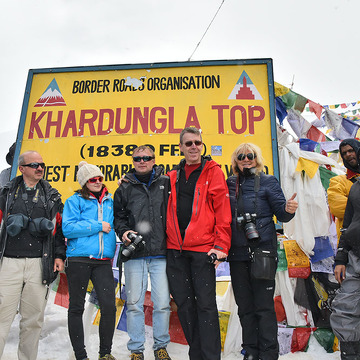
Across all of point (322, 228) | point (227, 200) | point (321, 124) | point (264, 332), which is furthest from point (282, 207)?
point (321, 124)

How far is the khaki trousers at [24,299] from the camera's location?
2773 mm

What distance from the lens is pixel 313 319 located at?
3.77 meters

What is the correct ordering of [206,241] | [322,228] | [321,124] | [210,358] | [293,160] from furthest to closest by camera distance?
1. [321,124]
2. [293,160]
3. [322,228]
4. [206,241]
5. [210,358]

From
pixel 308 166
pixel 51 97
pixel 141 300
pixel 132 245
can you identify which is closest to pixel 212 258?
pixel 132 245

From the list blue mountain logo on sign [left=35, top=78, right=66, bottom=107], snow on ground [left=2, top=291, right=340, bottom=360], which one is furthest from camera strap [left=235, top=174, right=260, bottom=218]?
blue mountain logo on sign [left=35, top=78, right=66, bottom=107]

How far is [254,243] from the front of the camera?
2.56 metres

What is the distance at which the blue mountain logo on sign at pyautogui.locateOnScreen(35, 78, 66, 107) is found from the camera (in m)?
4.75

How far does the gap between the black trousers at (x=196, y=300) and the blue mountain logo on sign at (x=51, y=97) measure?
10.3 feet

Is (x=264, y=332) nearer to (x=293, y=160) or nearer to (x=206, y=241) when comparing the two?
(x=206, y=241)

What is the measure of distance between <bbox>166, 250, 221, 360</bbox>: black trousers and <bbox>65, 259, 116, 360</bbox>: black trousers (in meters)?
0.60

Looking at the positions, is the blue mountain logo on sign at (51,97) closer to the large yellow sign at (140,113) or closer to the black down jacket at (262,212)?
the large yellow sign at (140,113)

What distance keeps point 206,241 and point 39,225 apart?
4.76 feet

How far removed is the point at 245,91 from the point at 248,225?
2559 mm

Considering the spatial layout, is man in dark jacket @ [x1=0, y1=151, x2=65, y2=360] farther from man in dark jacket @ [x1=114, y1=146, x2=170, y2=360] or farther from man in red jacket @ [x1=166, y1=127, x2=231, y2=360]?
man in red jacket @ [x1=166, y1=127, x2=231, y2=360]
